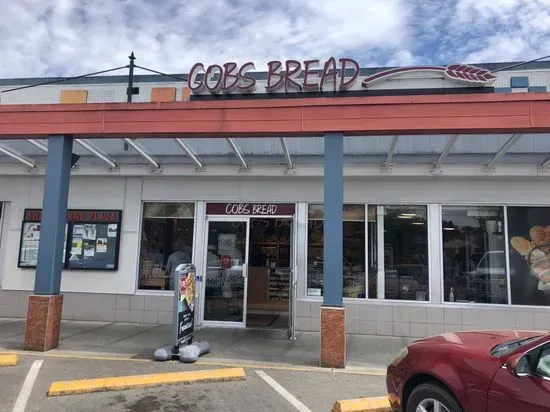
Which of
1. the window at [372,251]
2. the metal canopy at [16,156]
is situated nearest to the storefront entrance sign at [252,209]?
the window at [372,251]

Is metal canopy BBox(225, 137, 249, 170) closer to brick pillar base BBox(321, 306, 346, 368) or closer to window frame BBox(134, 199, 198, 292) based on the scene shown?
window frame BBox(134, 199, 198, 292)

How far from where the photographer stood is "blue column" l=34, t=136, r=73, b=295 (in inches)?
310

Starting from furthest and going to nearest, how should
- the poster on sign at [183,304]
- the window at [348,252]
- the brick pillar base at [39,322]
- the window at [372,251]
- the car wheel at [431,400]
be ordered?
the window at [348,252]
the window at [372,251]
the brick pillar base at [39,322]
the poster on sign at [183,304]
the car wheel at [431,400]

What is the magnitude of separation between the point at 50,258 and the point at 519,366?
7.05m

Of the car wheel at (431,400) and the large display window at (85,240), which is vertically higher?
the large display window at (85,240)

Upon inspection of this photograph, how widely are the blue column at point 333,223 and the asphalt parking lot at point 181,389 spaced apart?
1175 millimetres

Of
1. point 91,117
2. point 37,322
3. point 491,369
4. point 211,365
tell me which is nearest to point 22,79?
point 91,117

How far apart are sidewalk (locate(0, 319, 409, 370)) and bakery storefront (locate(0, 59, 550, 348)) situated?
0.51 metres

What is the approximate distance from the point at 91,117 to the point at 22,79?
6.43m

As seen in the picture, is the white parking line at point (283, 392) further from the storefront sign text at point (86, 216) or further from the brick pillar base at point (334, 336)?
the storefront sign text at point (86, 216)

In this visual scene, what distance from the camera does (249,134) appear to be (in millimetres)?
7816

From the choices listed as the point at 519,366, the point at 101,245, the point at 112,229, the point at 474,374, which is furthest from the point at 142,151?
the point at 519,366

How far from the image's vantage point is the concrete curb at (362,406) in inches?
208

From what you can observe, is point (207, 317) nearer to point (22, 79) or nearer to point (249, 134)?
point (249, 134)
